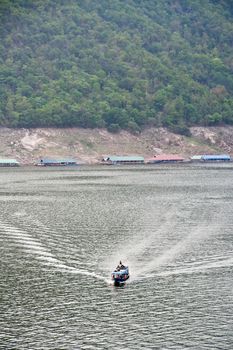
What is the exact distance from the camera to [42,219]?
119 m

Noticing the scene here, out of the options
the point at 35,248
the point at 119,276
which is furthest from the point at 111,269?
the point at 35,248

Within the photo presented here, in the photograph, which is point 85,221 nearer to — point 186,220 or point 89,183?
point 186,220

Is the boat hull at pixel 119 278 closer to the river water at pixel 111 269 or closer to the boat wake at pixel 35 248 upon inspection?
the river water at pixel 111 269

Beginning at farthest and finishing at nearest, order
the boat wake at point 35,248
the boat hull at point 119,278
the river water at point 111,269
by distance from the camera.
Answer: the boat wake at point 35,248, the boat hull at point 119,278, the river water at point 111,269

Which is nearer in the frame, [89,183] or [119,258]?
[119,258]

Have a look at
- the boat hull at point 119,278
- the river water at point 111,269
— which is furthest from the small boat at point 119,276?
the river water at point 111,269

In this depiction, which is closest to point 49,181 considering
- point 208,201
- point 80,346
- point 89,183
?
point 89,183

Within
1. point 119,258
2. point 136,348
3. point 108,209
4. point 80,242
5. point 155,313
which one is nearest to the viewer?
point 136,348

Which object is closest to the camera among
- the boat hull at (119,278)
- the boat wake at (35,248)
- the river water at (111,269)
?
the river water at (111,269)

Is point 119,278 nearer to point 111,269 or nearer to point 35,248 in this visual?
point 111,269

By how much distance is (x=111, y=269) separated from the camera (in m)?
81.4

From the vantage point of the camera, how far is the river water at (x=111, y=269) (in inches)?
2311

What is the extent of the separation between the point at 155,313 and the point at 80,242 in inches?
1359

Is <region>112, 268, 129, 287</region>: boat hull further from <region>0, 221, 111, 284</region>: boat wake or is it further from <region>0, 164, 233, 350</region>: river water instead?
<region>0, 221, 111, 284</region>: boat wake
